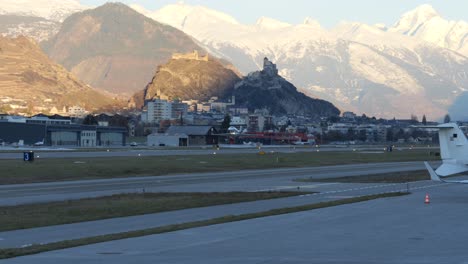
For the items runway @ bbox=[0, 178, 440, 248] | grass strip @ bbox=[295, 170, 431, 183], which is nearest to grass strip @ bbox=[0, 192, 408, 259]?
runway @ bbox=[0, 178, 440, 248]

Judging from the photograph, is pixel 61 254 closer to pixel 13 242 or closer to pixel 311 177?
pixel 13 242

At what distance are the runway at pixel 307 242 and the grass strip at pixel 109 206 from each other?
7.12 metres

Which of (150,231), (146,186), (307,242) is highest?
(146,186)

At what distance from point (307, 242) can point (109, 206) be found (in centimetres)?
1756

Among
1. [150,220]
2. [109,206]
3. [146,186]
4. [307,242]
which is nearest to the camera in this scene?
[307,242]

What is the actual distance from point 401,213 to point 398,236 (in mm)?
9708

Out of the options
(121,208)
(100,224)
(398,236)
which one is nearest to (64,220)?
(100,224)

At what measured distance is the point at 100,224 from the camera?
38719 millimetres

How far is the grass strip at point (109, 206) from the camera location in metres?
40.2

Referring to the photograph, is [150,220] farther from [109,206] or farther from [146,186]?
[146,186]

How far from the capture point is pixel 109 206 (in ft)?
155

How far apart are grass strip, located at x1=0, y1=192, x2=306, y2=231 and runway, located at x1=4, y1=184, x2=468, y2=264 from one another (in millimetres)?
7119

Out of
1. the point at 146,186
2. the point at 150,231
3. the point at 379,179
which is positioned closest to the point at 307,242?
the point at 150,231

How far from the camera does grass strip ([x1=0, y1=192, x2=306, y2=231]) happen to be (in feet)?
132
